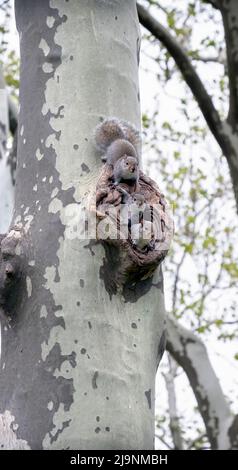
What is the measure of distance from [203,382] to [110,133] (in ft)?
10.5

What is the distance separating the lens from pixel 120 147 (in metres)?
1.46

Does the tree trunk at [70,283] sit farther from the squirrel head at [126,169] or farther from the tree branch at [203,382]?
the tree branch at [203,382]

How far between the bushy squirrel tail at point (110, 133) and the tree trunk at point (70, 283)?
19mm

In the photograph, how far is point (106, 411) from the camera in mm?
1276

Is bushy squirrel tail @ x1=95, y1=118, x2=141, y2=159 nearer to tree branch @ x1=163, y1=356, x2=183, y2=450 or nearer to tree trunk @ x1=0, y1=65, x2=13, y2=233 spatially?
tree trunk @ x1=0, y1=65, x2=13, y2=233

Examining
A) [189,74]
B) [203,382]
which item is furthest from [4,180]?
[203,382]

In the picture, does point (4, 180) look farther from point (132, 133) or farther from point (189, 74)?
point (132, 133)

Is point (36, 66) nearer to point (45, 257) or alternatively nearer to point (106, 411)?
point (45, 257)

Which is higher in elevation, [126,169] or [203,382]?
[203,382]

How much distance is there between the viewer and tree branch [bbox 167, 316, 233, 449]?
4344 millimetres

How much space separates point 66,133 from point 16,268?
0.28 meters

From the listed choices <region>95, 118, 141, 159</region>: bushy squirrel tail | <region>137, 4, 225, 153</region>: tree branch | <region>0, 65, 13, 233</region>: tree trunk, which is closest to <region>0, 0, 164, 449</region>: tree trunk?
<region>95, 118, 141, 159</region>: bushy squirrel tail

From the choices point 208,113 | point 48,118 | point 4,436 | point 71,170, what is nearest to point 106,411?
point 4,436
